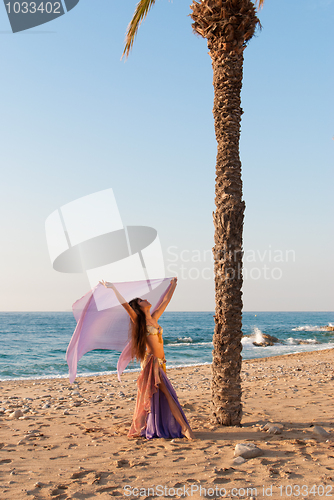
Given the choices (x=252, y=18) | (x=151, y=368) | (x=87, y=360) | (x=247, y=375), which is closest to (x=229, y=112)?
(x=252, y=18)

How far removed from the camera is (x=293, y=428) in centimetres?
577

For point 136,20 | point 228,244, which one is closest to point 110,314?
point 228,244

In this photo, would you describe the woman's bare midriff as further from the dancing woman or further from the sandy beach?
the sandy beach

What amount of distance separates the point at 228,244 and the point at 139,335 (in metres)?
1.98

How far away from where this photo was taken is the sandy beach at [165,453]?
11.9ft

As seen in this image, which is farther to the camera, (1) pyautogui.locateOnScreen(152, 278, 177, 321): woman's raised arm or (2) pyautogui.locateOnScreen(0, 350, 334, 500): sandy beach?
(1) pyautogui.locateOnScreen(152, 278, 177, 321): woman's raised arm

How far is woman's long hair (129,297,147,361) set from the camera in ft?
18.4

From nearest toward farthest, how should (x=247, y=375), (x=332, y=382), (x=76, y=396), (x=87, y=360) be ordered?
(x=76, y=396) < (x=332, y=382) < (x=247, y=375) < (x=87, y=360)

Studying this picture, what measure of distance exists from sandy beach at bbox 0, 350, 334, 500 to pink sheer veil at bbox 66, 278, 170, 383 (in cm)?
132

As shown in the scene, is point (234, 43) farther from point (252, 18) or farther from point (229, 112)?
point (229, 112)

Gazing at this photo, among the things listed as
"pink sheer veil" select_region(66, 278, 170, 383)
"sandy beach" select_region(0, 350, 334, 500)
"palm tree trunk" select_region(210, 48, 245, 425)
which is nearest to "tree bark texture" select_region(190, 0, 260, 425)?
"palm tree trunk" select_region(210, 48, 245, 425)

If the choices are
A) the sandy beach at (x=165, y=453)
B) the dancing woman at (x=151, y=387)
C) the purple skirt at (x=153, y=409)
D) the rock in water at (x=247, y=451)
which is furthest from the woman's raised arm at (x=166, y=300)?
the rock in water at (x=247, y=451)

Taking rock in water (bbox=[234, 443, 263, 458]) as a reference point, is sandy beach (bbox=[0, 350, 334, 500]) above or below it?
below

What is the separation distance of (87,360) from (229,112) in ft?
57.1
